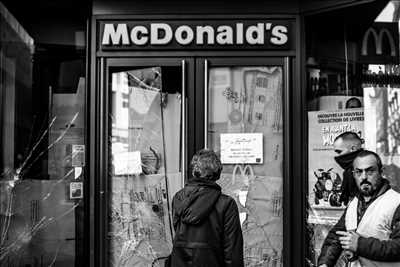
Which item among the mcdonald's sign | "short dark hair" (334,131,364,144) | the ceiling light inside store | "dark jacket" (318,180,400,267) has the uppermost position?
the ceiling light inside store

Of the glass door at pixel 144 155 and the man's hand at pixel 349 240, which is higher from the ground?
the glass door at pixel 144 155

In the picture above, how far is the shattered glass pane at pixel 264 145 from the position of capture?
6797 mm

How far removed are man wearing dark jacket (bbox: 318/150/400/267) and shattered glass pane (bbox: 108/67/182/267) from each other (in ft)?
5.34

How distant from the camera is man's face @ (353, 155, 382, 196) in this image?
20.2ft

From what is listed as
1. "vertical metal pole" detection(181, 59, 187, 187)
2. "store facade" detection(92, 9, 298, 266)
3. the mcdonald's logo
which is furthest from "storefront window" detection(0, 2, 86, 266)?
the mcdonald's logo

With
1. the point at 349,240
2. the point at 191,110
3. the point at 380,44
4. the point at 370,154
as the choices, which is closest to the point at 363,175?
the point at 370,154

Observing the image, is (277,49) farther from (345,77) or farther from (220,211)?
(220,211)

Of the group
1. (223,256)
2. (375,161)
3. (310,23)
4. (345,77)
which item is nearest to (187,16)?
(310,23)

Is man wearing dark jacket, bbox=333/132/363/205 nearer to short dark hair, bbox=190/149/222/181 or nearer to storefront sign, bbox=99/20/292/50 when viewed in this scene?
storefront sign, bbox=99/20/292/50

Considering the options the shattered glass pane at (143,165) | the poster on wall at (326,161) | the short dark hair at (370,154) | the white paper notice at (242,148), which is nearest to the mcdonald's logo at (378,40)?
the poster on wall at (326,161)

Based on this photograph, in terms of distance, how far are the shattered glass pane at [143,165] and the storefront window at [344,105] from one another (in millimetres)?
1381

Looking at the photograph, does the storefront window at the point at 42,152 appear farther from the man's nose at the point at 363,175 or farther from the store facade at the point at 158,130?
the man's nose at the point at 363,175

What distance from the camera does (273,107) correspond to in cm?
689

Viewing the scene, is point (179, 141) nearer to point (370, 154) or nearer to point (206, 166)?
point (370, 154)
